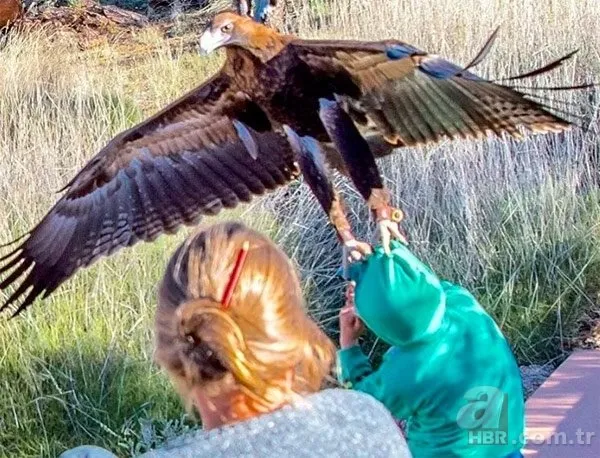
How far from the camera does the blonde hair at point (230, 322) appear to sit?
61.4 inches

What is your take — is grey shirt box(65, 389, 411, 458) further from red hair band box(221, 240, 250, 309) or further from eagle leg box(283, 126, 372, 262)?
eagle leg box(283, 126, 372, 262)

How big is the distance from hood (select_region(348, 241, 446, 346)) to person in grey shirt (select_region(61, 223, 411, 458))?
56 cm

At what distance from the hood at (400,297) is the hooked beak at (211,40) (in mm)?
679

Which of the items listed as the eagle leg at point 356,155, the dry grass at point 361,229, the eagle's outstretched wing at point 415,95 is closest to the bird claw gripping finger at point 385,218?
the eagle leg at point 356,155

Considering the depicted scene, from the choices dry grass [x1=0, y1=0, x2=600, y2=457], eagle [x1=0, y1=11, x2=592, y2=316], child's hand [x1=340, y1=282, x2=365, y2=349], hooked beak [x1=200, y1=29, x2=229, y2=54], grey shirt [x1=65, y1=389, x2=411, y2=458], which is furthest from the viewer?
dry grass [x1=0, y1=0, x2=600, y2=457]

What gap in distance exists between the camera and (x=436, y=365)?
229 cm

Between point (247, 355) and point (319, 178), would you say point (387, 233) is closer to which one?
point (319, 178)

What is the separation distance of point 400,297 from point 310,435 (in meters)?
0.70

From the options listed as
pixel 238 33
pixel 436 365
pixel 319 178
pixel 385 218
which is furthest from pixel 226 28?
pixel 436 365

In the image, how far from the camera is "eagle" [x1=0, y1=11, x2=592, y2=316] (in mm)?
2721

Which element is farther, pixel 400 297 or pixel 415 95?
pixel 415 95

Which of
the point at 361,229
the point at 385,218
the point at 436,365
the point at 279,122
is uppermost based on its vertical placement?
the point at 279,122

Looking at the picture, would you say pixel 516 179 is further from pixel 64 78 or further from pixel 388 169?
pixel 64 78

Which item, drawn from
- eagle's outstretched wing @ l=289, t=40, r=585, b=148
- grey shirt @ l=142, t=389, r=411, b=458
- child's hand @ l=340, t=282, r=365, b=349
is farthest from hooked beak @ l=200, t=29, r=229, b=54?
grey shirt @ l=142, t=389, r=411, b=458
